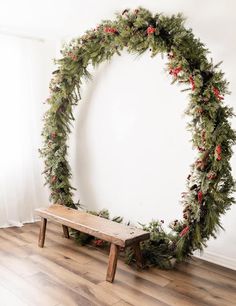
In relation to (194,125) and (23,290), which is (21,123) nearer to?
(23,290)

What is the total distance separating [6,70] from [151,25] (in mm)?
1964

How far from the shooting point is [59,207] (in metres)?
3.21

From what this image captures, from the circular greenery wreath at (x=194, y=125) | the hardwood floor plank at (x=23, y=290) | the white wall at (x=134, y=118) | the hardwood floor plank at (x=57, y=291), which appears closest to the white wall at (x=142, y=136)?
the white wall at (x=134, y=118)

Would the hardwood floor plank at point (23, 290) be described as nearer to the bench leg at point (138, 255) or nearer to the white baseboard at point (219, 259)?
the bench leg at point (138, 255)

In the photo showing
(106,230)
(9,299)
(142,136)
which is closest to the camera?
(9,299)

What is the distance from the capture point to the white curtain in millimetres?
3686

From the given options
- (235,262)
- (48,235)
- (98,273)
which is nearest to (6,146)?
(48,235)

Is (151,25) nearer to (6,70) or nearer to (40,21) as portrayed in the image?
(40,21)

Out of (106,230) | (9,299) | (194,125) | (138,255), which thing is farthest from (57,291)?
(194,125)

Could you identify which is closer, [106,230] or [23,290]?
[23,290]

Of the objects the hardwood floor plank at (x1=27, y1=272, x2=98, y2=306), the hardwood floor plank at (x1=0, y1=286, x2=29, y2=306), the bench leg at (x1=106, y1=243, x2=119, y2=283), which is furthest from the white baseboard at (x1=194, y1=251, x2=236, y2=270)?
the hardwood floor plank at (x1=0, y1=286, x2=29, y2=306)

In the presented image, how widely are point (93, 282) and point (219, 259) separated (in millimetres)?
1131

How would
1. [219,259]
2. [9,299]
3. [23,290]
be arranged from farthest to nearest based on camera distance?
[219,259] < [23,290] < [9,299]

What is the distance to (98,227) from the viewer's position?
2.58 m
